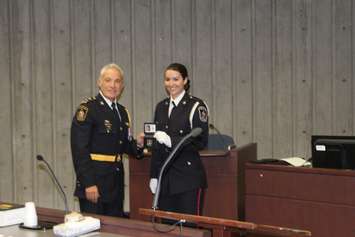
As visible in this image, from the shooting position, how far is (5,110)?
5.29 meters

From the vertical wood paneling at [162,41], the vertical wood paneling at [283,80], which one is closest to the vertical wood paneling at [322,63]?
the vertical wood paneling at [283,80]

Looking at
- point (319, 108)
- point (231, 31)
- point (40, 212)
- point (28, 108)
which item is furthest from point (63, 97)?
point (40, 212)

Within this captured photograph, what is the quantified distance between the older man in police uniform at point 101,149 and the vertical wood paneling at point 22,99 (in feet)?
6.69

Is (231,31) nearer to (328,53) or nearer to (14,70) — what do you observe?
(328,53)

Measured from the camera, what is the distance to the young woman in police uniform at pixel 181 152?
3303 mm

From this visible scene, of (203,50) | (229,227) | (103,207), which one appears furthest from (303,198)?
(203,50)

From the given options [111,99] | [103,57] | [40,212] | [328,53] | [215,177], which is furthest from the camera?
[103,57]

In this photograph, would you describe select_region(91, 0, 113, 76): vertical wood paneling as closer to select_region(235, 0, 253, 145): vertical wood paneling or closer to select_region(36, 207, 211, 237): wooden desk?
select_region(235, 0, 253, 145): vertical wood paneling

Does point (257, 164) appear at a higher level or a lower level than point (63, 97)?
lower

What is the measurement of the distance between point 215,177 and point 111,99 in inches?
37.8

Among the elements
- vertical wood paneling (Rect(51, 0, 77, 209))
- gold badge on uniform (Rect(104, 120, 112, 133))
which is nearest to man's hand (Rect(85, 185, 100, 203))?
gold badge on uniform (Rect(104, 120, 112, 133))

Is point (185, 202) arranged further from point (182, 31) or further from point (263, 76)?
point (182, 31)

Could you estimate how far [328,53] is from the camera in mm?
4711

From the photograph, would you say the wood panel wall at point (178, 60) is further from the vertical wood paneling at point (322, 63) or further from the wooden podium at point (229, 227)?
the wooden podium at point (229, 227)
